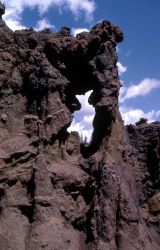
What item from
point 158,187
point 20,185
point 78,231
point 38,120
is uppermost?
point 38,120

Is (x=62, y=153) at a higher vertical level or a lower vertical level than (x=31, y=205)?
higher

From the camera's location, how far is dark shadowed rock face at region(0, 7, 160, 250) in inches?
428

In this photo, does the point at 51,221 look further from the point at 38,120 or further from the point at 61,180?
the point at 38,120

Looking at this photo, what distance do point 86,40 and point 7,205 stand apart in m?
6.27

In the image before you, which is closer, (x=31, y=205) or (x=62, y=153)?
(x=31, y=205)

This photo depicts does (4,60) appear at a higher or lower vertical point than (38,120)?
higher

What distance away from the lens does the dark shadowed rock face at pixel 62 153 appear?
35.7 ft

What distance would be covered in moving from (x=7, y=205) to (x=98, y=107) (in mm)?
4483

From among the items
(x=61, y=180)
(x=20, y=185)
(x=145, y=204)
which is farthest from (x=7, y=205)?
(x=145, y=204)

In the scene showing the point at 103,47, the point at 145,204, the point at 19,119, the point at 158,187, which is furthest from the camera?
the point at 158,187

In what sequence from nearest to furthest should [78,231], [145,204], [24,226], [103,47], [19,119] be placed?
[24,226], [78,231], [19,119], [103,47], [145,204]

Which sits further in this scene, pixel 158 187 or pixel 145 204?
pixel 158 187

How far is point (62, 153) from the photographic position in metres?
12.8

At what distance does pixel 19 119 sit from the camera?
41.3 feet
